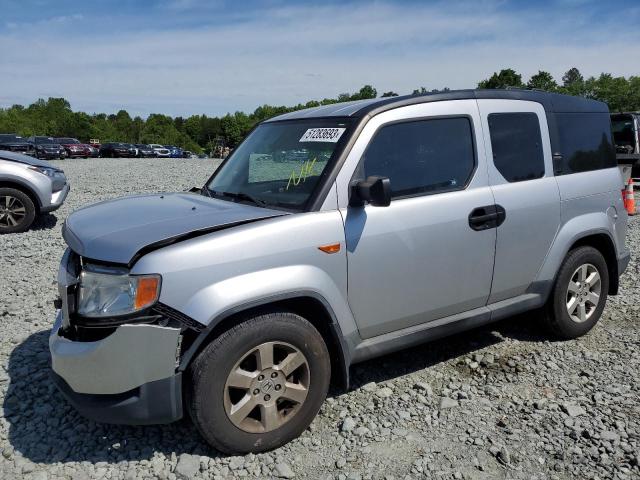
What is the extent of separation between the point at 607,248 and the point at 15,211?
827 cm

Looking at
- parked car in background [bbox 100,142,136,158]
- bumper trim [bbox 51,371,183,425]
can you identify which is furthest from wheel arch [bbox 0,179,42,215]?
parked car in background [bbox 100,142,136,158]

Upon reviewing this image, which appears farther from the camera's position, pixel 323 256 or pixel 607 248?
pixel 607 248

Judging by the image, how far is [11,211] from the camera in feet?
28.2

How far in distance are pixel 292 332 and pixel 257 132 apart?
1.94 meters

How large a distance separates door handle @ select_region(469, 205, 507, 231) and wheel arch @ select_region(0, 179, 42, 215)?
759cm

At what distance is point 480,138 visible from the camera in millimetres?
3725

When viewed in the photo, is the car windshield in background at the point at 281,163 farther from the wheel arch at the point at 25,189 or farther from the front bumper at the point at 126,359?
the wheel arch at the point at 25,189

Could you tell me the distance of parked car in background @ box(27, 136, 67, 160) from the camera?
36.0 meters

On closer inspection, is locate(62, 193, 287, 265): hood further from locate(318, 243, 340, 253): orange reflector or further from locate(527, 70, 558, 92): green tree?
locate(527, 70, 558, 92): green tree

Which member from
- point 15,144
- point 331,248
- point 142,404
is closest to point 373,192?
point 331,248

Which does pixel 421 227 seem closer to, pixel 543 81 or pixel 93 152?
pixel 93 152

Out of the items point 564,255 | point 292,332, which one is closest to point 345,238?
point 292,332

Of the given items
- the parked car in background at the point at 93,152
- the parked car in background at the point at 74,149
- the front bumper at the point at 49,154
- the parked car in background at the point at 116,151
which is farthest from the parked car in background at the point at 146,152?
the front bumper at the point at 49,154

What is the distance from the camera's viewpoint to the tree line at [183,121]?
64312 mm
